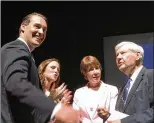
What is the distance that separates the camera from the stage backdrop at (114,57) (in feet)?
4.59

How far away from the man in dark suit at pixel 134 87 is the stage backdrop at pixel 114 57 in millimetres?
22

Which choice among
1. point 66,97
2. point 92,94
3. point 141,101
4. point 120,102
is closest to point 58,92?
point 66,97

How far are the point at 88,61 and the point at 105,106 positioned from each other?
0.25m

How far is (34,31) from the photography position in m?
1.34

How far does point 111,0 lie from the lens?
5.14ft

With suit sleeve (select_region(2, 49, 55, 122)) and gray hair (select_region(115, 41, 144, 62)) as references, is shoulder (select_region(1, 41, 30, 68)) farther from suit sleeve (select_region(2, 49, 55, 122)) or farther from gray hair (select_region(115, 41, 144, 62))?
gray hair (select_region(115, 41, 144, 62))

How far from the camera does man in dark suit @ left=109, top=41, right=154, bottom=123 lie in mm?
1336

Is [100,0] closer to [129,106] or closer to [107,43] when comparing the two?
[107,43]

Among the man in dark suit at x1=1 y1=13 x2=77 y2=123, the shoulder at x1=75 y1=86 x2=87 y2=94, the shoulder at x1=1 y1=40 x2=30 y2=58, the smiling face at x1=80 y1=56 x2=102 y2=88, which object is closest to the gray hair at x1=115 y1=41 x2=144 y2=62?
the smiling face at x1=80 y1=56 x2=102 y2=88

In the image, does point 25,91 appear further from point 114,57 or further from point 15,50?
Answer: point 114,57

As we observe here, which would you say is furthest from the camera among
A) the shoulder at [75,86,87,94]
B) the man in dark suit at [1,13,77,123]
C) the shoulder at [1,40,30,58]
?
the shoulder at [75,86,87,94]

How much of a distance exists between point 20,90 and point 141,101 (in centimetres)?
63

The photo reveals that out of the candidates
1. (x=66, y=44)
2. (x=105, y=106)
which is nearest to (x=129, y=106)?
(x=105, y=106)

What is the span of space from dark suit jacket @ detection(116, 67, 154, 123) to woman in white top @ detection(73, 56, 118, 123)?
2.3 inches
